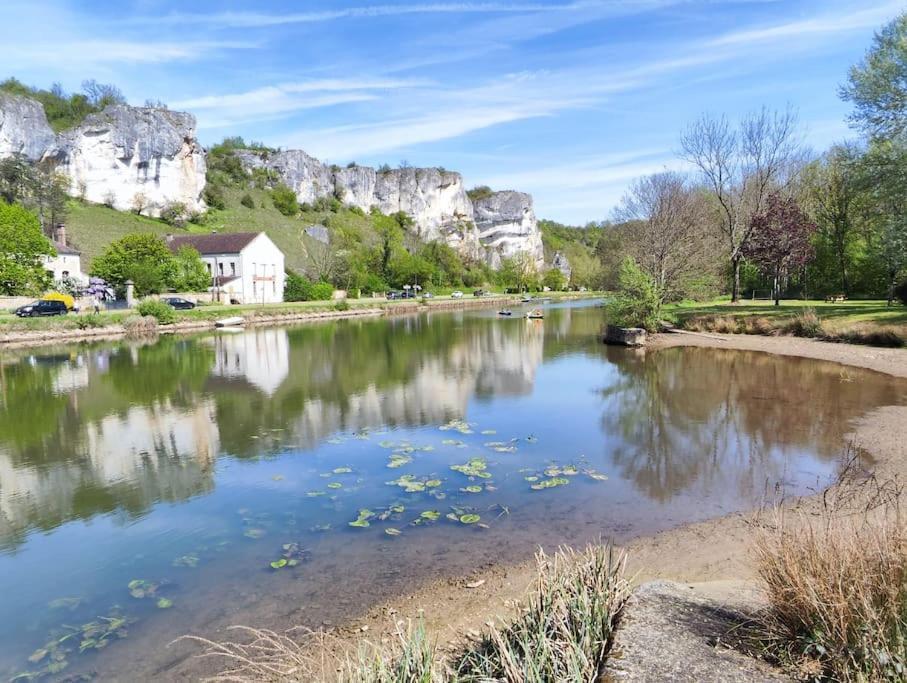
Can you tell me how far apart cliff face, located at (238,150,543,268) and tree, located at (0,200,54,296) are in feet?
249

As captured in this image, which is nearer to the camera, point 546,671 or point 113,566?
point 546,671

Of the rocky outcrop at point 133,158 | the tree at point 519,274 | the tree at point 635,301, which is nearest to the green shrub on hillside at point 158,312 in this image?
the tree at point 635,301

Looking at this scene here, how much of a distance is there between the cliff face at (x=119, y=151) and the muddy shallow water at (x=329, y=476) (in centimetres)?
6901

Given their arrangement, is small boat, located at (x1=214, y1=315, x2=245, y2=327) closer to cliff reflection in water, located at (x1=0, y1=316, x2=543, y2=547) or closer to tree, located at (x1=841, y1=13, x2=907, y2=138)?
cliff reflection in water, located at (x1=0, y1=316, x2=543, y2=547)

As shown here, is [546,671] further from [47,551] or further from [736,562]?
[47,551]

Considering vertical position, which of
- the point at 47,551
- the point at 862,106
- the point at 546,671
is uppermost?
the point at 862,106

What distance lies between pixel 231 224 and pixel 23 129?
2865 cm

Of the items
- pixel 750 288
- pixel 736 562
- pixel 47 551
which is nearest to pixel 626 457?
pixel 736 562

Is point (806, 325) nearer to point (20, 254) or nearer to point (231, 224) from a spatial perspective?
point (20, 254)

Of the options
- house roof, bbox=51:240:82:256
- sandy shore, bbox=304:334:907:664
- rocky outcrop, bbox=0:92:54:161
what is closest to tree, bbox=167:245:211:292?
house roof, bbox=51:240:82:256

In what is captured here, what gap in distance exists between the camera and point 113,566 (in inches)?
320

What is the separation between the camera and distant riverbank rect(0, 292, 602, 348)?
37.5m

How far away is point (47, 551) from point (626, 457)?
10915 millimetres

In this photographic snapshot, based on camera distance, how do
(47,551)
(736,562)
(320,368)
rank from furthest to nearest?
(320,368), (47,551), (736,562)
